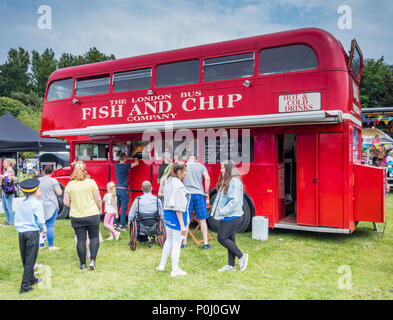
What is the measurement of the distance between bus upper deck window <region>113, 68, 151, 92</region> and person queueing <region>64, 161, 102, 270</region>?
3.38 m

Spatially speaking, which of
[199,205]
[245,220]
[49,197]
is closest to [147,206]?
[199,205]

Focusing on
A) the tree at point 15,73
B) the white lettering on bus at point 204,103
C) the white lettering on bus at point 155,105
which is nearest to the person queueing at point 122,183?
the white lettering on bus at point 155,105

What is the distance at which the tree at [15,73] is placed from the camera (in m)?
51.8

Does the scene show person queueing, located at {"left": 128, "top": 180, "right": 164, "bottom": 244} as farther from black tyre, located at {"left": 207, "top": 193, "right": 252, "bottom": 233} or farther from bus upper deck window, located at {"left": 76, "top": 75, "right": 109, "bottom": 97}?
bus upper deck window, located at {"left": 76, "top": 75, "right": 109, "bottom": 97}

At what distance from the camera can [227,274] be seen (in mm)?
4719

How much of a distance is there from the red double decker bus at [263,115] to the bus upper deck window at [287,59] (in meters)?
0.02

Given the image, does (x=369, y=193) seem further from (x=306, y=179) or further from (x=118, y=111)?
(x=118, y=111)

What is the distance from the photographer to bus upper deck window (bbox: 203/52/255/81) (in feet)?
22.0

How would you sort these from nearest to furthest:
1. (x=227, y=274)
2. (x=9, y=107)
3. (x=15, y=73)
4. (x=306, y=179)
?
1. (x=227, y=274)
2. (x=306, y=179)
3. (x=9, y=107)
4. (x=15, y=73)

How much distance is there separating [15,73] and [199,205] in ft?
185

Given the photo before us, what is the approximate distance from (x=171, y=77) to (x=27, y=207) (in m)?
4.33

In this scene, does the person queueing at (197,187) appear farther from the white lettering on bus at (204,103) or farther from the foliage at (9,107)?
the foliage at (9,107)

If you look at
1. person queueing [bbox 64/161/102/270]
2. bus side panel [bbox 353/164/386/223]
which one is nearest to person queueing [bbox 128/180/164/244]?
person queueing [bbox 64/161/102/270]

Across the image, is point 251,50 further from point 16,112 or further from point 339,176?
point 16,112
